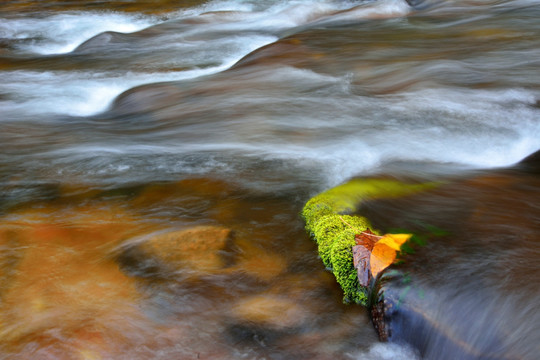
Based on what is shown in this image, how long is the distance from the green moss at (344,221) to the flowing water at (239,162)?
10 centimetres

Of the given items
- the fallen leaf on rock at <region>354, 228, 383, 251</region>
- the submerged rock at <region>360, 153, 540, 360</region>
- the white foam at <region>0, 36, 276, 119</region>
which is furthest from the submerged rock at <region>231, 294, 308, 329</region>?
the white foam at <region>0, 36, 276, 119</region>

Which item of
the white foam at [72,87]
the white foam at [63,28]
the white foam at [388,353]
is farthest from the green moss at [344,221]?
the white foam at [63,28]

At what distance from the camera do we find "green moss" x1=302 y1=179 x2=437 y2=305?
10.7ft

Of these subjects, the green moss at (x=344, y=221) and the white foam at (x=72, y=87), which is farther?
the white foam at (x=72, y=87)

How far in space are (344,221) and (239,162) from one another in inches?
69.1

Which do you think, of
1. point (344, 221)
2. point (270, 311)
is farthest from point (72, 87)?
point (270, 311)

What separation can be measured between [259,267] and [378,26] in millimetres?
7408

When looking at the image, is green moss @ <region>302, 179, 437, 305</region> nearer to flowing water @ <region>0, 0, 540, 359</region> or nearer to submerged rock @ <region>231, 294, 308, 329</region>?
flowing water @ <region>0, 0, 540, 359</region>

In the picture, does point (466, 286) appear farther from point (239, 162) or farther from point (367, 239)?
point (239, 162)

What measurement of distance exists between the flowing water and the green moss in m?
0.10

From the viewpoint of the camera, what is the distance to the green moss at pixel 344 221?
3.25m

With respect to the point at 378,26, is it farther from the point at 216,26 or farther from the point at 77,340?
the point at 77,340

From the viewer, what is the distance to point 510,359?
253cm

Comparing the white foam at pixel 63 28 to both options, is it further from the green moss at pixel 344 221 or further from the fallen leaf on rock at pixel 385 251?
the fallen leaf on rock at pixel 385 251
